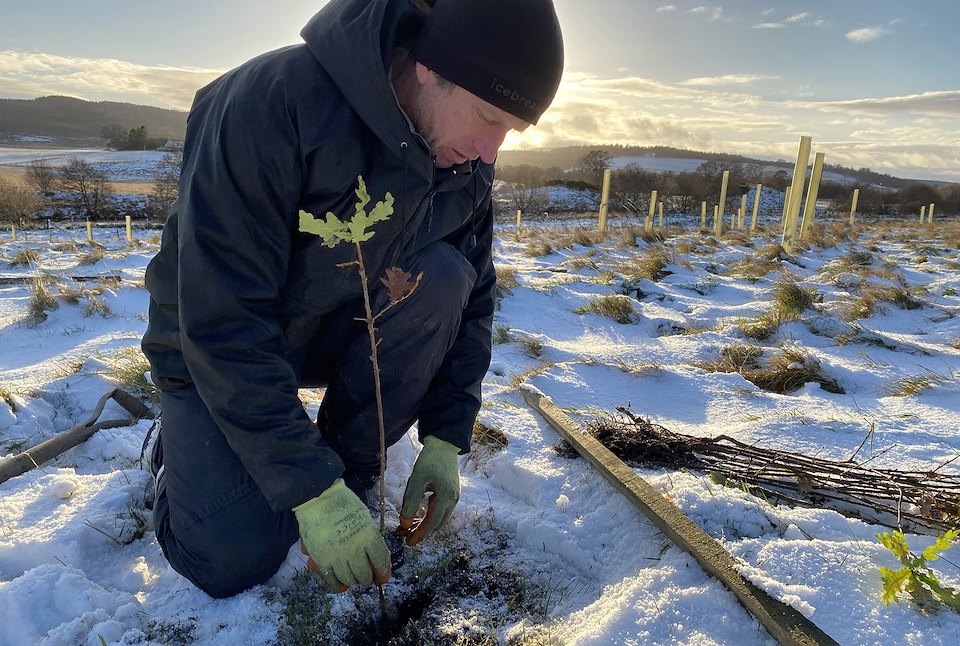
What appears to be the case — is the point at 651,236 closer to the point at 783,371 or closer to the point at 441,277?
the point at 783,371

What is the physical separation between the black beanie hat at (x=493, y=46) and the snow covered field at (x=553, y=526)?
1127 mm

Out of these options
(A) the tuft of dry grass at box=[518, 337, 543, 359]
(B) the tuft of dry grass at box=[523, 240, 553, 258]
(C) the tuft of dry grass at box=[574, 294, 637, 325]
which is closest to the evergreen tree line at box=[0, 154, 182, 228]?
(B) the tuft of dry grass at box=[523, 240, 553, 258]

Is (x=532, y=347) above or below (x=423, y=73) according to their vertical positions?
below

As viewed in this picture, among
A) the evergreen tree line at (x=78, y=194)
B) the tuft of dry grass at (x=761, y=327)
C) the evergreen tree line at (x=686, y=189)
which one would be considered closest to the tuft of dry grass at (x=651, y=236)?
the tuft of dry grass at (x=761, y=327)

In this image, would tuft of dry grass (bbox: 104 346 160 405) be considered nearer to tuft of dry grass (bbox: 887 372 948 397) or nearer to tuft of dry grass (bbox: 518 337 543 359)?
tuft of dry grass (bbox: 518 337 543 359)

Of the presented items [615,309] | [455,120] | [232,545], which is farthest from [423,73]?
[615,309]

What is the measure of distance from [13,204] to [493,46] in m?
24.5

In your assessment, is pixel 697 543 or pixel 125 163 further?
pixel 125 163

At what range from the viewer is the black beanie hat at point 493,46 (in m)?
1.24

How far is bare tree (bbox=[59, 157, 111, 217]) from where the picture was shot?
79.0ft

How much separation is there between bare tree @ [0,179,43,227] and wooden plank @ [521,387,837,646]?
22.9m

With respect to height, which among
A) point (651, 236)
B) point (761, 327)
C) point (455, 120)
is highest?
point (455, 120)

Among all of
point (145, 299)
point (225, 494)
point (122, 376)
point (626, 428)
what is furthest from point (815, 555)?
point (145, 299)

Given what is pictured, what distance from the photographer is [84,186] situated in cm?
2458
